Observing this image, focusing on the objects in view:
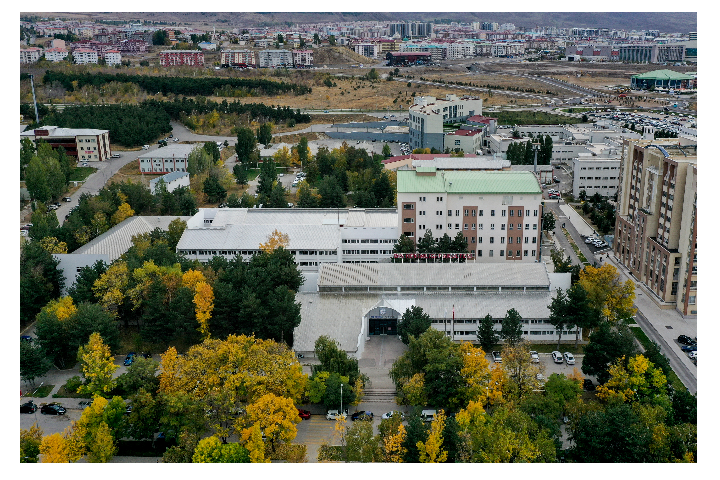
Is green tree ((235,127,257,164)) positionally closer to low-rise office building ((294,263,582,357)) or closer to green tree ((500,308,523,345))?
low-rise office building ((294,263,582,357))

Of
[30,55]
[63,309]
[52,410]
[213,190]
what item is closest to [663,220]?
[63,309]

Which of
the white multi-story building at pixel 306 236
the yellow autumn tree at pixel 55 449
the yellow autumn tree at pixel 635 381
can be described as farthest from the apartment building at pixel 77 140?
the yellow autumn tree at pixel 635 381

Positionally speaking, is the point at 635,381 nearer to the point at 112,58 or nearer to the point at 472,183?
the point at 472,183

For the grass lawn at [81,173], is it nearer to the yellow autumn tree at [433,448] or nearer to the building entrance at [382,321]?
the building entrance at [382,321]

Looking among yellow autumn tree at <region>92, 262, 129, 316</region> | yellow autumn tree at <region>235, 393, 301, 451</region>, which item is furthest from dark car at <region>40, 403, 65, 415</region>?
yellow autumn tree at <region>235, 393, 301, 451</region>

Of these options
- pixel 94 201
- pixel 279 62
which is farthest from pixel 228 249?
pixel 279 62
